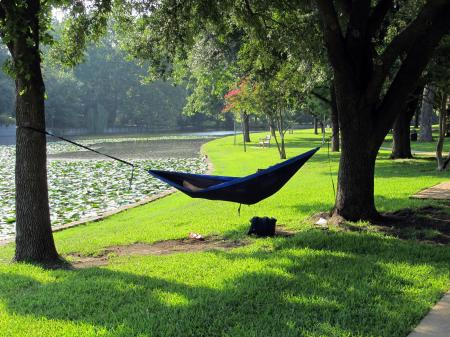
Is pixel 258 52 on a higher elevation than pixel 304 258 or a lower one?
higher

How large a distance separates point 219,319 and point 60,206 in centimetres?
826

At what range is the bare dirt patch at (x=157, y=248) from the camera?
18.2 feet

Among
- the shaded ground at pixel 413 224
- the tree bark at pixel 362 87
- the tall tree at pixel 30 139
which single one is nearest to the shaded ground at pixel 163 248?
the tall tree at pixel 30 139

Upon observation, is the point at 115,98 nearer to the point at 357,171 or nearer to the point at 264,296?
the point at 357,171

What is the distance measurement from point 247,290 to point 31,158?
9.26ft

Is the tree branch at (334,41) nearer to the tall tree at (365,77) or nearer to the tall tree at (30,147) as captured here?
the tall tree at (365,77)

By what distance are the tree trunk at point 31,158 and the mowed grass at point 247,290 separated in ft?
1.09

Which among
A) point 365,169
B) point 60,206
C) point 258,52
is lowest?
point 60,206

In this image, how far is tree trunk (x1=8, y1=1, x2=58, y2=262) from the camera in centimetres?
504

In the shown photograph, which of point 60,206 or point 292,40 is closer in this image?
point 292,40

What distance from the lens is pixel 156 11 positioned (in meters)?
7.99

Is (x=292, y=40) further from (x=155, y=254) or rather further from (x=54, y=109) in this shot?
(x=54, y=109)

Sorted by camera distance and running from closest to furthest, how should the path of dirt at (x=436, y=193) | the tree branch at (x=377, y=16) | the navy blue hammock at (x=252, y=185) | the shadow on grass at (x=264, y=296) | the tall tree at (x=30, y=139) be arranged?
the shadow on grass at (x=264, y=296)
the tall tree at (x=30, y=139)
the navy blue hammock at (x=252, y=185)
the tree branch at (x=377, y=16)
the path of dirt at (x=436, y=193)

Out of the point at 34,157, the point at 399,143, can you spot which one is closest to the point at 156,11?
the point at 34,157
